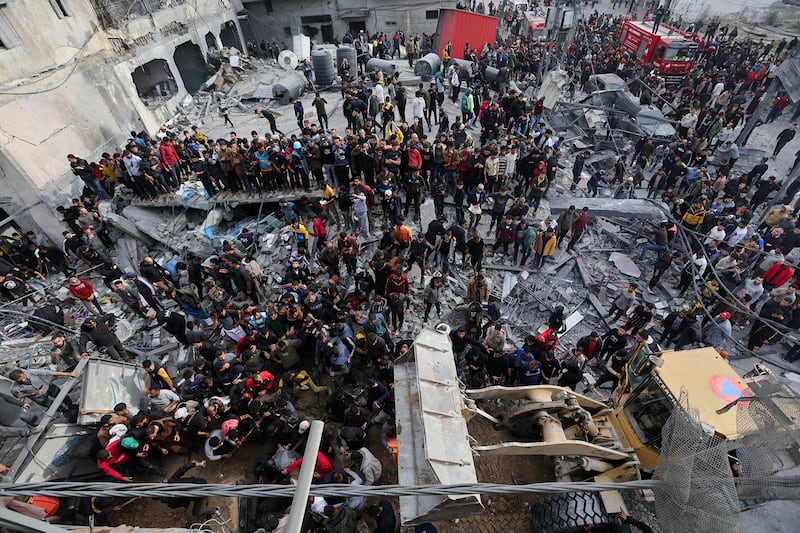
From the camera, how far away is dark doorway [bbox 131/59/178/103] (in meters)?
20.6

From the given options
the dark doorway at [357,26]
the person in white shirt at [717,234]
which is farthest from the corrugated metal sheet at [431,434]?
the dark doorway at [357,26]

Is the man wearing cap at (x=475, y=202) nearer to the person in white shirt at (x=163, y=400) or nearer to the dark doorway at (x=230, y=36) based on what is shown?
the person in white shirt at (x=163, y=400)

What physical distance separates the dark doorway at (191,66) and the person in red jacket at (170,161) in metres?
13.0

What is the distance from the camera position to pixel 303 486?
2094 mm

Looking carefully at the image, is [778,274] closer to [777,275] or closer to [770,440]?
[777,275]

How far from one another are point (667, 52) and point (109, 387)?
1079 inches

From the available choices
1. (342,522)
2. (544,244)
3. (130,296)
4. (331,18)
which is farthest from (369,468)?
(331,18)

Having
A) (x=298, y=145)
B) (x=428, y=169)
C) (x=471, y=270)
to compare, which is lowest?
(x=471, y=270)

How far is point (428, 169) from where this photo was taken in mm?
11750

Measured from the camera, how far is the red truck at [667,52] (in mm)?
20453

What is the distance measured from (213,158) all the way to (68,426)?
8227 mm

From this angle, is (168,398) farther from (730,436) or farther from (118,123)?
(118,123)

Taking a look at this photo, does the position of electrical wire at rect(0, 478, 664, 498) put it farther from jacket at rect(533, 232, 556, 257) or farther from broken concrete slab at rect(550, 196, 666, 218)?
broken concrete slab at rect(550, 196, 666, 218)

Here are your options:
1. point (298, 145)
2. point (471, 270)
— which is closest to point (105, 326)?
point (298, 145)
